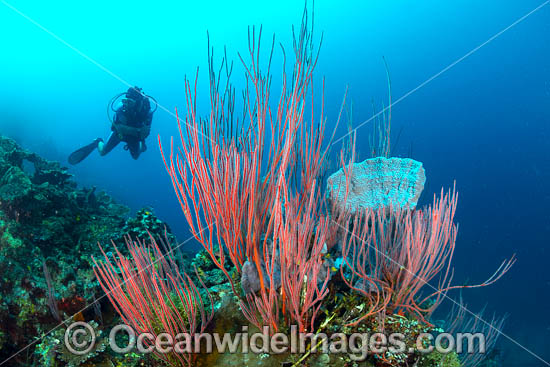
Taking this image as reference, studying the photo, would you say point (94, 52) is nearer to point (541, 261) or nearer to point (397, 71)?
point (397, 71)

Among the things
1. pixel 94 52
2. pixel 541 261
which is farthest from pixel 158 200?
pixel 541 261

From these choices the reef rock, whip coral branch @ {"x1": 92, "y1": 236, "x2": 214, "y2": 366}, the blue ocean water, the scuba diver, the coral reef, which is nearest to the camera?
whip coral branch @ {"x1": 92, "y1": 236, "x2": 214, "y2": 366}

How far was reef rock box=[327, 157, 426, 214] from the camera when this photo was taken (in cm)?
346

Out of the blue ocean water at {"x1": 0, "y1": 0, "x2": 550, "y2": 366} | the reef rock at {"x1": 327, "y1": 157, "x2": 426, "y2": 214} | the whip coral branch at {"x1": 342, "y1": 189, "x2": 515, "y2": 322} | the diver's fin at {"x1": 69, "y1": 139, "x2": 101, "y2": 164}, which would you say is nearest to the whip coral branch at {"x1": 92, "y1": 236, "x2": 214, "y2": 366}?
the whip coral branch at {"x1": 342, "y1": 189, "x2": 515, "y2": 322}

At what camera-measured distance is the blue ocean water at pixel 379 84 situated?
29.1 meters

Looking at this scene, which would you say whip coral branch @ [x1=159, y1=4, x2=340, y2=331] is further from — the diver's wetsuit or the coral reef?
the diver's wetsuit

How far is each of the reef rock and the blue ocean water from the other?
79.7 feet

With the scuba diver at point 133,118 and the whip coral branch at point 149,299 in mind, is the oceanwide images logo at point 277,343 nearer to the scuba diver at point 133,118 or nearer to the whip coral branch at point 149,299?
the whip coral branch at point 149,299

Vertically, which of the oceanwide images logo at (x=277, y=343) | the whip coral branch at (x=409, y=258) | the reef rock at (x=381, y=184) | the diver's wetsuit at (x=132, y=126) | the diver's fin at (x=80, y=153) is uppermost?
the diver's wetsuit at (x=132, y=126)

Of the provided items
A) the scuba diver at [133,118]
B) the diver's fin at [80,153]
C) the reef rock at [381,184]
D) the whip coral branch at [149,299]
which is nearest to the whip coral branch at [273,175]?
the whip coral branch at [149,299]

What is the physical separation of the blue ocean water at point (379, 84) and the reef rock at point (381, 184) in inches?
957

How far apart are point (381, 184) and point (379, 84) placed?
51.3 meters

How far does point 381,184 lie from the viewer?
3625mm

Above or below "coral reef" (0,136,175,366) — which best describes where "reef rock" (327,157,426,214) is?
above
